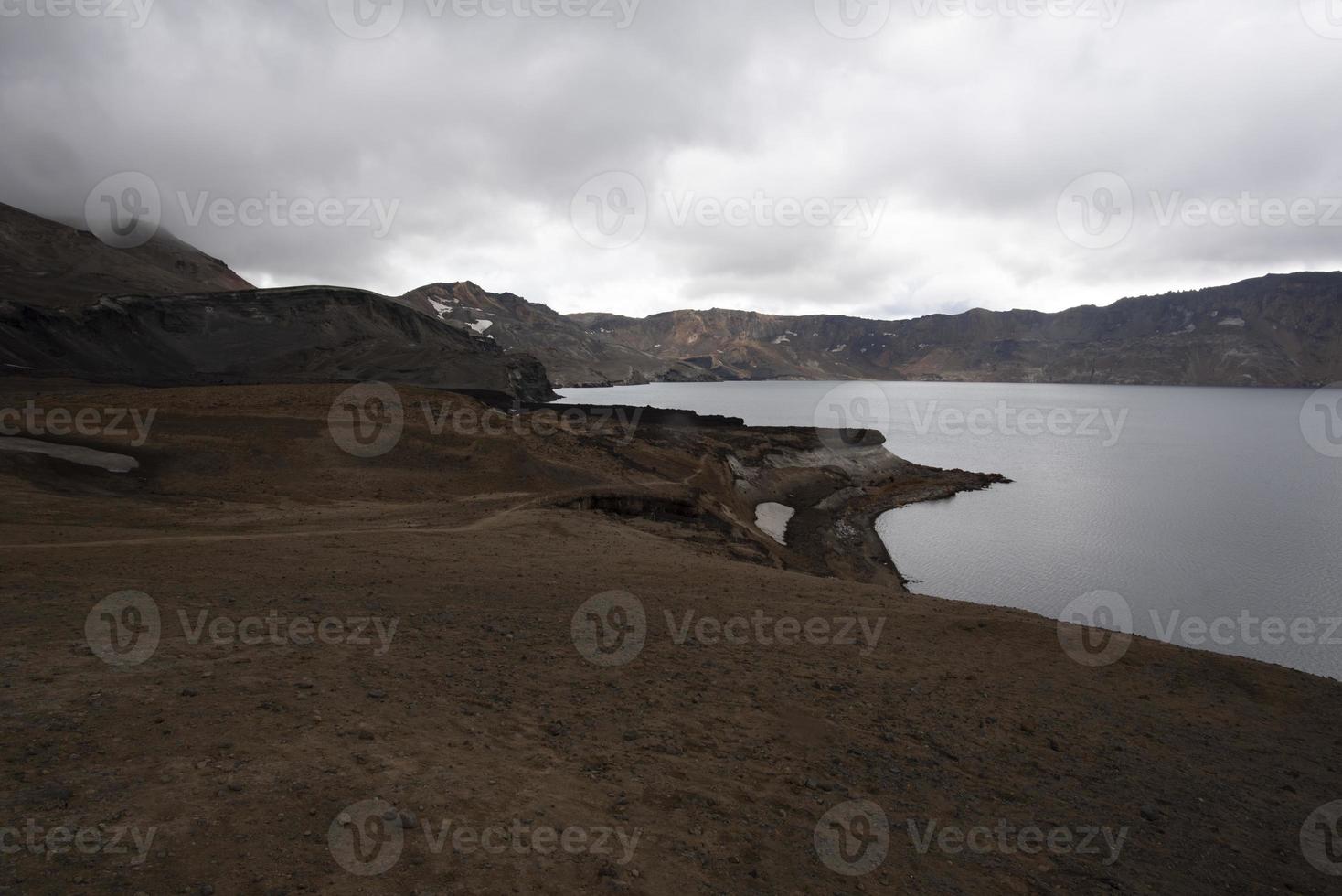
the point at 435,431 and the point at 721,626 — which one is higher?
the point at 435,431

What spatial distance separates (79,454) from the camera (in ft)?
77.6

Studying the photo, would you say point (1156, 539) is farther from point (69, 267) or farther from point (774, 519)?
point (69, 267)

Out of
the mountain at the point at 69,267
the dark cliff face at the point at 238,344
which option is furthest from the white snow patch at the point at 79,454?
the mountain at the point at 69,267

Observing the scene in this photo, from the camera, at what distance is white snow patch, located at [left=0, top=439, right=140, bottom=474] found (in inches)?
896

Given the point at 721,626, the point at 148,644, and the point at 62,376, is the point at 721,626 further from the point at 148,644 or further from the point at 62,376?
the point at 62,376

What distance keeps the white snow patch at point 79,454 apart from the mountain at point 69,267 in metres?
60.5

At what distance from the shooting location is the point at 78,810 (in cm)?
530

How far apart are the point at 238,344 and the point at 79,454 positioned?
66232 mm

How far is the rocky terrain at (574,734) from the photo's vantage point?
5555 mm

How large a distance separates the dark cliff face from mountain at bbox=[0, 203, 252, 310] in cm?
558

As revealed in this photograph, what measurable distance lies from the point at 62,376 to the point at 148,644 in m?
58.5

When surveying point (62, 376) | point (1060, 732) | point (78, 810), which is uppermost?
point (62, 376)

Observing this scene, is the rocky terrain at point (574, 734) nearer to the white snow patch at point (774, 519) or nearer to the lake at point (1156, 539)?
the lake at point (1156, 539)

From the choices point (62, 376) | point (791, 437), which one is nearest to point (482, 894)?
point (791, 437)
